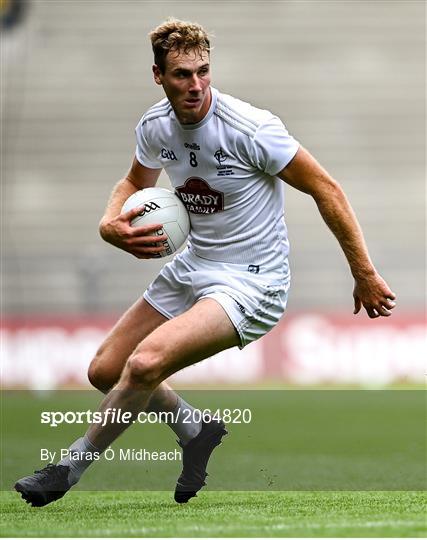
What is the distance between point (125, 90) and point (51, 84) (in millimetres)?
1370

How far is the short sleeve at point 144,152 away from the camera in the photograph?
6.20 metres

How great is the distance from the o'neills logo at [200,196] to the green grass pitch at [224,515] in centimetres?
147

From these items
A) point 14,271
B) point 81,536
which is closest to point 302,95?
point 14,271

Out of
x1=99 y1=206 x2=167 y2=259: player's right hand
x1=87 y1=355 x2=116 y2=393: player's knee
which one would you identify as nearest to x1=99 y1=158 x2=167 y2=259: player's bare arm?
x1=99 y1=206 x2=167 y2=259: player's right hand

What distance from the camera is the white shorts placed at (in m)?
5.90

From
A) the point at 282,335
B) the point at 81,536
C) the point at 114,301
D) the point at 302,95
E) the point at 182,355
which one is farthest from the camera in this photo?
the point at 302,95

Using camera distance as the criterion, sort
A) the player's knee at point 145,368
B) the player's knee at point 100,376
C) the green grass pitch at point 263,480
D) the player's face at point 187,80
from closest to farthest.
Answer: the green grass pitch at point 263,480 → the player's knee at point 145,368 → the player's face at point 187,80 → the player's knee at point 100,376

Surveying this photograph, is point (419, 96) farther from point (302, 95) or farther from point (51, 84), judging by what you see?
point (51, 84)

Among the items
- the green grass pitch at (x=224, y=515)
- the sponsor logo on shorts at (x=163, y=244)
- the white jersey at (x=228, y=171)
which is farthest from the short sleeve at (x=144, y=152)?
the green grass pitch at (x=224, y=515)

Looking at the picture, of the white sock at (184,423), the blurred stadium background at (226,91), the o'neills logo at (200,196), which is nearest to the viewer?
the o'neills logo at (200,196)

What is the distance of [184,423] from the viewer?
642 centimetres

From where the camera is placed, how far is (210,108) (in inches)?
231

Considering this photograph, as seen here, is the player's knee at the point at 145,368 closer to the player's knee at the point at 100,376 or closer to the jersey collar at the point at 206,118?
the player's knee at the point at 100,376

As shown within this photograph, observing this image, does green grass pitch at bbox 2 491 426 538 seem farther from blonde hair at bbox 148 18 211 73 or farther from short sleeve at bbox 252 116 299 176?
blonde hair at bbox 148 18 211 73
